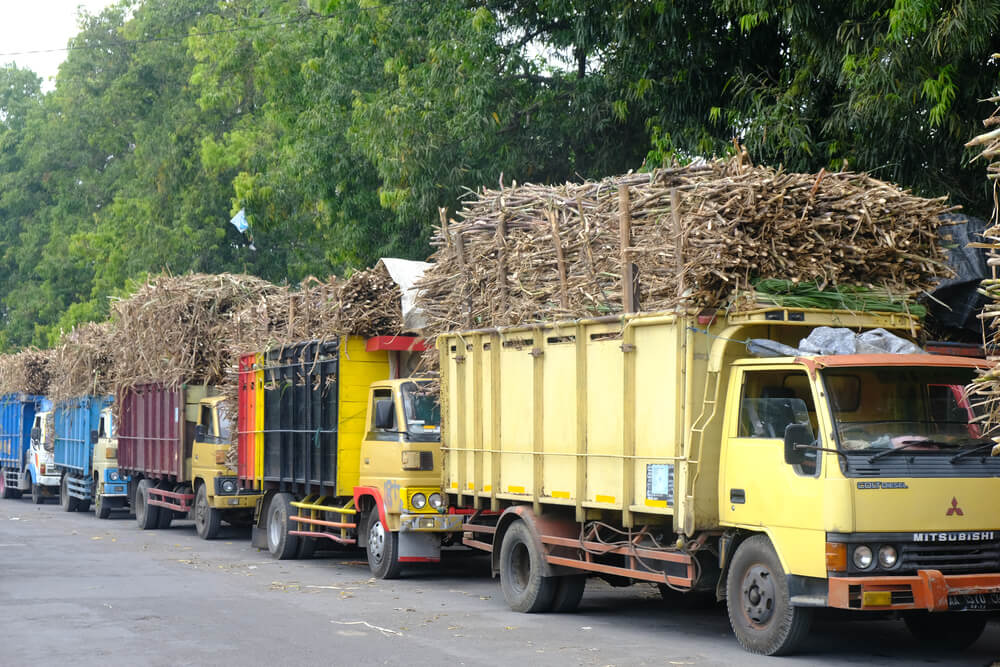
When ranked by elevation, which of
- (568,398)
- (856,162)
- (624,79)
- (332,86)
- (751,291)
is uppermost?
(332,86)

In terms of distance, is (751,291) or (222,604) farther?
(222,604)

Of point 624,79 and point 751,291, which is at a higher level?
point 624,79

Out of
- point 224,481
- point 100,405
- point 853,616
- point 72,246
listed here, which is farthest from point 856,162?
point 72,246

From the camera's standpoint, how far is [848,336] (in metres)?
9.82

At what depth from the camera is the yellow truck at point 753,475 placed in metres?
8.87

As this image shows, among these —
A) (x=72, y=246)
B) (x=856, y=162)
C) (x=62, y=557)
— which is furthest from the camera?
(x=72, y=246)

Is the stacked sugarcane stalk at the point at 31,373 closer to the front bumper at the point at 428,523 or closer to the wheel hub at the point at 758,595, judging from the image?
the front bumper at the point at 428,523

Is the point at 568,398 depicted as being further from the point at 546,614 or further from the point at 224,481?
the point at 224,481

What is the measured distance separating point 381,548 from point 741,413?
6.40 metres

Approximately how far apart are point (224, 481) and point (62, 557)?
3059 mm

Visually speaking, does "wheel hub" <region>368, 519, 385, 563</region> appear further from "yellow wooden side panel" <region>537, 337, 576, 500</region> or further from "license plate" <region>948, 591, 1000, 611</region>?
"license plate" <region>948, 591, 1000, 611</region>

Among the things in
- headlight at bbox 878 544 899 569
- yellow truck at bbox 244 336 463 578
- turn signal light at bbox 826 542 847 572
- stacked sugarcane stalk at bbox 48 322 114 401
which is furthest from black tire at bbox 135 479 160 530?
headlight at bbox 878 544 899 569

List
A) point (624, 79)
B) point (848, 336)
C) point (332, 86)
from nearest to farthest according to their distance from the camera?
point (848, 336)
point (624, 79)
point (332, 86)

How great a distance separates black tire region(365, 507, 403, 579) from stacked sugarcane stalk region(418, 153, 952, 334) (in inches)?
141
